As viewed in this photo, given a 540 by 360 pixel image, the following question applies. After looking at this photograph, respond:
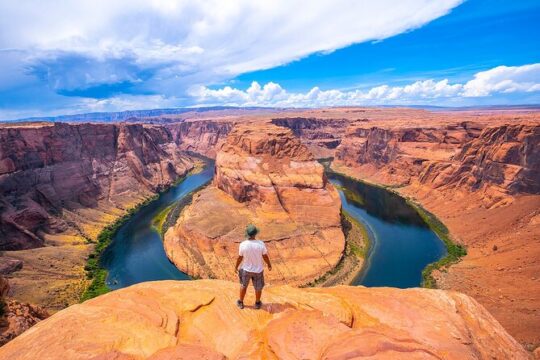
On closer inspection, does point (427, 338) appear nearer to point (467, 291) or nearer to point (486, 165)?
point (467, 291)

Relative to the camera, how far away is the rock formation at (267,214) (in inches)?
2178

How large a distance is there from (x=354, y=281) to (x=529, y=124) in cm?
5859

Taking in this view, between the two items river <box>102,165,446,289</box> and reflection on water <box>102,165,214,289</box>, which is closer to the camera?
river <box>102,165,446,289</box>

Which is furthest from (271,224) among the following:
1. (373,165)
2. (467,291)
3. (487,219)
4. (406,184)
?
(373,165)

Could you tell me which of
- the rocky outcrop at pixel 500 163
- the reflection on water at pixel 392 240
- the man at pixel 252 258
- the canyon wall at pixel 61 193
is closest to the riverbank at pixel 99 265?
the canyon wall at pixel 61 193

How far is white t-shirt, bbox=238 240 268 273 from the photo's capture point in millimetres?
12609

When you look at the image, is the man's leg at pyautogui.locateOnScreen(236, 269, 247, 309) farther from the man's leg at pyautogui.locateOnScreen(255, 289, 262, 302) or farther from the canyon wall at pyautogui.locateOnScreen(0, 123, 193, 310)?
the canyon wall at pyautogui.locateOnScreen(0, 123, 193, 310)

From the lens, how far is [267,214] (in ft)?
217

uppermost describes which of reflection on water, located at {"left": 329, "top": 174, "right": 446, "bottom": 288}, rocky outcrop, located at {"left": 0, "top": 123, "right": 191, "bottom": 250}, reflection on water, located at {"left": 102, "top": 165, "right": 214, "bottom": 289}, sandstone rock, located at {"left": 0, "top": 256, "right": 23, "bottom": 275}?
rocky outcrop, located at {"left": 0, "top": 123, "right": 191, "bottom": 250}

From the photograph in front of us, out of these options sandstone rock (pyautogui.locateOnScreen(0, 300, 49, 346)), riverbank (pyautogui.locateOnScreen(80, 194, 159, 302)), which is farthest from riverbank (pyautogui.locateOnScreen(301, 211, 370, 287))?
sandstone rock (pyautogui.locateOnScreen(0, 300, 49, 346))

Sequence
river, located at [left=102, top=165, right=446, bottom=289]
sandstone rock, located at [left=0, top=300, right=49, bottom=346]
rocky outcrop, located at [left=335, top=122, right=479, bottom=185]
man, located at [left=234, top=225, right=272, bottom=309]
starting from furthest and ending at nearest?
rocky outcrop, located at [left=335, top=122, right=479, bottom=185] → river, located at [left=102, top=165, right=446, bottom=289] → sandstone rock, located at [left=0, top=300, right=49, bottom=346] → man, located at [left=234, top=225, right=272, bottom=309]

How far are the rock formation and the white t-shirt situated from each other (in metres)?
39.6

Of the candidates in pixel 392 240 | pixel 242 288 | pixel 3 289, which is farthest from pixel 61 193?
pixel 242 288

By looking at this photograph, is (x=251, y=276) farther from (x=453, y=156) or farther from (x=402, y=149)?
(x=402, y=149)
